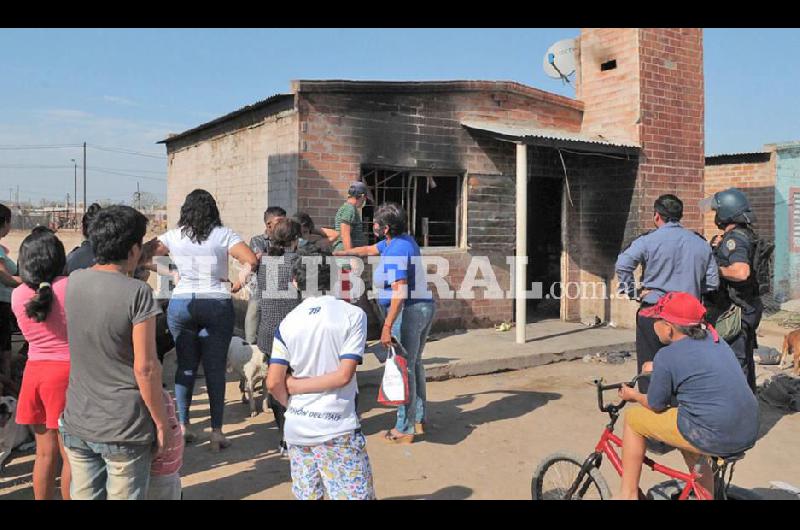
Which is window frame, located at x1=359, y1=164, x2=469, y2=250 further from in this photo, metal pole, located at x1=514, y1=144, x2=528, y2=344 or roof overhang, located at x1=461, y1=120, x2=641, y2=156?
metal pole, located at x1=514, y1=144, x2=528, y2=344

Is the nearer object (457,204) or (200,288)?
(200,288)

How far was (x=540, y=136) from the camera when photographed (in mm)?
8461

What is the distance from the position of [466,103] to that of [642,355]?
17.8 feet

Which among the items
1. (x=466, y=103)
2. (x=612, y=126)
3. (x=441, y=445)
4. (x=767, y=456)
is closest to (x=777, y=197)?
(x=612, y=126)

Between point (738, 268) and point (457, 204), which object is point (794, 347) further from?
point (457, 204)

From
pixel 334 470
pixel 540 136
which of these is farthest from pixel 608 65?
pixel 334 470

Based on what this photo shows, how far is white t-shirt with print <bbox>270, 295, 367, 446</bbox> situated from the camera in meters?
2.63

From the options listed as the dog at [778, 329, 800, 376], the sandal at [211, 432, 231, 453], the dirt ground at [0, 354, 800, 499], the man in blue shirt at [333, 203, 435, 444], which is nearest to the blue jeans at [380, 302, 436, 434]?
the man in blue shirt at [333, 203, 435, 444]

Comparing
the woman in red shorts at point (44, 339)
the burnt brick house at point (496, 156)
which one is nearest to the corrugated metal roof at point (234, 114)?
the burnt brick house at point (496, 156)

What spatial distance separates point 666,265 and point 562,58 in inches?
274

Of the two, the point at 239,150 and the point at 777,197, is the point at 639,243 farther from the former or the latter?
the point at 777,197

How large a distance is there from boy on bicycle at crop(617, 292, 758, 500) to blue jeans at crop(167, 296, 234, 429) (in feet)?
9.22

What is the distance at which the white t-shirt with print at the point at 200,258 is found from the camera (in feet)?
14.4

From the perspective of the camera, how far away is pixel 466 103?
9.09 meters
